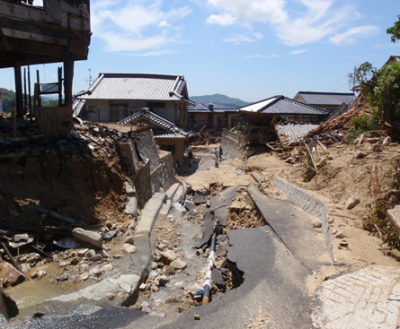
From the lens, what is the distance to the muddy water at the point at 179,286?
17.3 ft

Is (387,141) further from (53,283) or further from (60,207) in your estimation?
(53,283)

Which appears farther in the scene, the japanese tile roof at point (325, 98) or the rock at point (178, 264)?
the japanese tile roof at point (325, 98)

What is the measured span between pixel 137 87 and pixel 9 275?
2056cm

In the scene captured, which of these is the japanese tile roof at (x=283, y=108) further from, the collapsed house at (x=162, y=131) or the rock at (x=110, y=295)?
the rock at (x=110, y=295)

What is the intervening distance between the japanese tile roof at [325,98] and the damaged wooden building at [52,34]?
33412 mm

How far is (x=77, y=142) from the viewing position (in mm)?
8164

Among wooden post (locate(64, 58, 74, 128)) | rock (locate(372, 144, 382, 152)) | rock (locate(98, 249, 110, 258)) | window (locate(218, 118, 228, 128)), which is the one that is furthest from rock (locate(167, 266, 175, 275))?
window (locate(218, 118, 228, 128))

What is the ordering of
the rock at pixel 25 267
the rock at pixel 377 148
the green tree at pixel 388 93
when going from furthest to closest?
1. the green tree at pixel 388 93
2. the rock at pixel 377 148
3. the rock at pixel 25 267

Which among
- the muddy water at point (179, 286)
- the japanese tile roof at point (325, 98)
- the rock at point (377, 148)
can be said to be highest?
the japanese tile roof at point (325, 98)

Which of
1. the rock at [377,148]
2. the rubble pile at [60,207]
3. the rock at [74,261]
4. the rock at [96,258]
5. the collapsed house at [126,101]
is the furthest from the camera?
the collapsed house at [126,101]

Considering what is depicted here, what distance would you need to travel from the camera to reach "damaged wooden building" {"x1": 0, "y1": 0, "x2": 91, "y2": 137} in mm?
7285

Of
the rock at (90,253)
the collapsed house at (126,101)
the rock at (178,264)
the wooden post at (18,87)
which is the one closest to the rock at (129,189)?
the rock at (178,264)

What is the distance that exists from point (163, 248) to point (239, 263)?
2677 millimetres

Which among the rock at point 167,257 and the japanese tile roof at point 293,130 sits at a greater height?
the japanese tile roof at point 293,130
